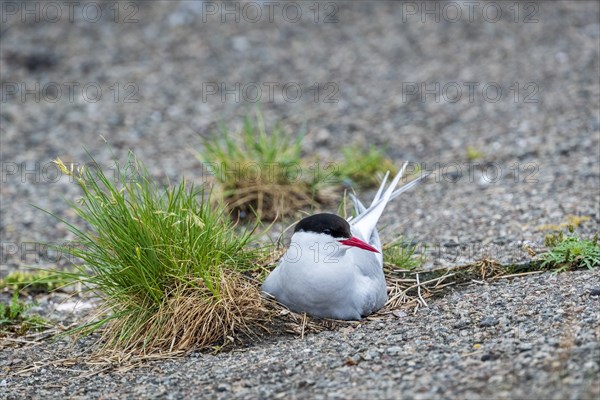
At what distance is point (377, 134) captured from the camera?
7148 millimetres

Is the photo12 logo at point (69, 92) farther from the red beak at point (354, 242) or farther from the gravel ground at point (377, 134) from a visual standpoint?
the red beak at point (354, 242)

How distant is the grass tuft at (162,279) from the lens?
3828 millimetres

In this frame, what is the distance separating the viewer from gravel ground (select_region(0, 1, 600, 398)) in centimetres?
333

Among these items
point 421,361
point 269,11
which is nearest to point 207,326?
point 421,361

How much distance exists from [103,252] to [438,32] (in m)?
5.76

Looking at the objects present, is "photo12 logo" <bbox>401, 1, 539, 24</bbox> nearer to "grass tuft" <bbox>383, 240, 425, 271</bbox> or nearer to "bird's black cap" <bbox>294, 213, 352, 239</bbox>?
"grass tuft" <bbox>383, 240, 425, 271</bbox>

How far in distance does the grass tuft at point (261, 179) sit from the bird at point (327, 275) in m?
1.68

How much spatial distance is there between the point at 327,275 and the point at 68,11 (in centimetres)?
660

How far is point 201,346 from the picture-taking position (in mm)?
3789

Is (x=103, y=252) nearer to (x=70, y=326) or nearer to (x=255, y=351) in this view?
(x=70, y=326)

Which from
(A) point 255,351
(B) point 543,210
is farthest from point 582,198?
(A) point 255,351

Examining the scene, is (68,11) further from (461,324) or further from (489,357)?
(489,357)

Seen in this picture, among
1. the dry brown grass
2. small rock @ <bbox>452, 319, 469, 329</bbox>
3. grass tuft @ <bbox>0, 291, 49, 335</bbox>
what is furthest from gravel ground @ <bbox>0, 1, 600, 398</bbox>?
grass tuft @ <bbox>0, 291, 49, 335</bbox>

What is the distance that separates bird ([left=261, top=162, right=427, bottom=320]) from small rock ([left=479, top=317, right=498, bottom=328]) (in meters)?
0.52
